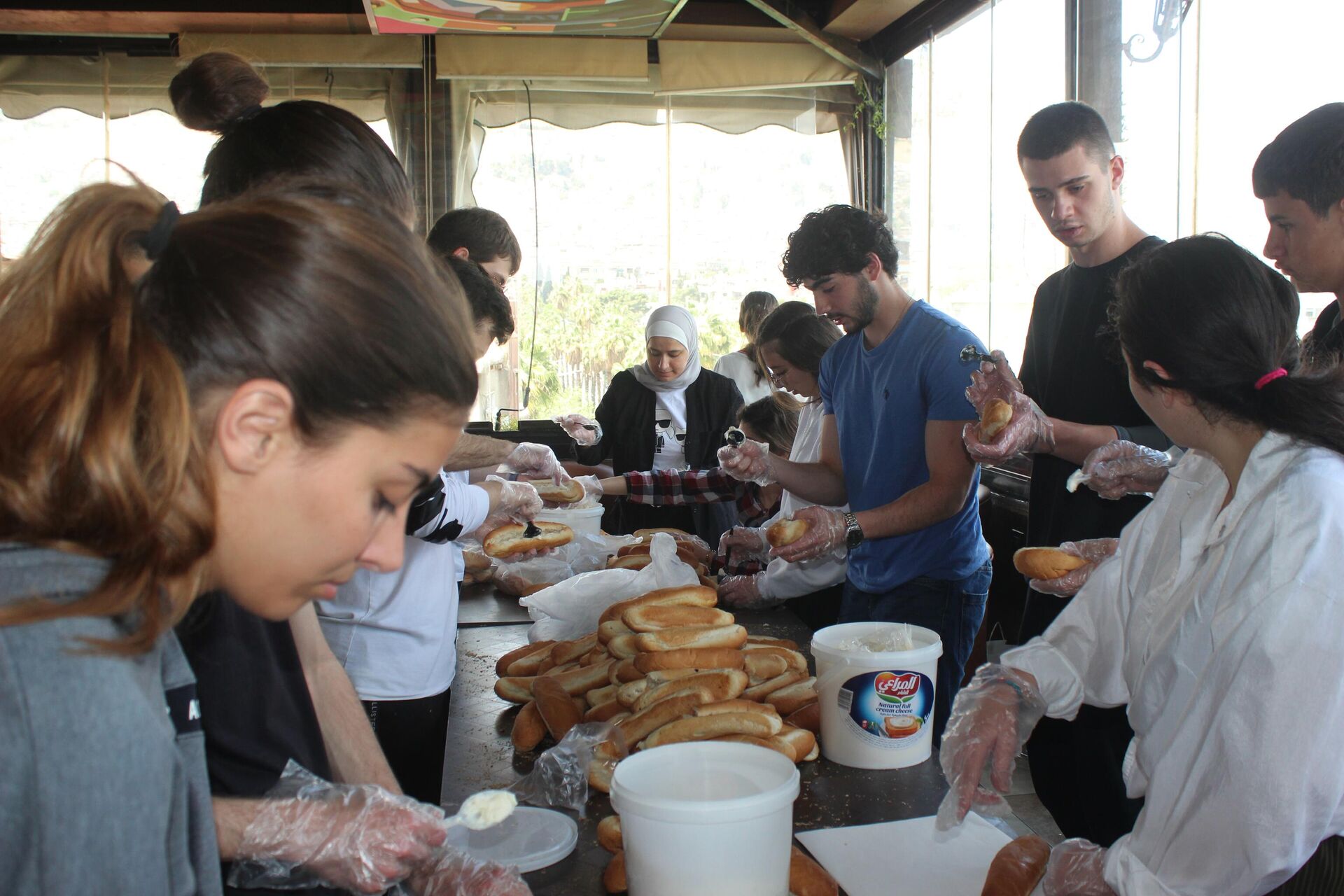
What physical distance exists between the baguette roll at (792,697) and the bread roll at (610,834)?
45 centimetres

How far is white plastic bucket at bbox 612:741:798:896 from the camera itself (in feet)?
3.47

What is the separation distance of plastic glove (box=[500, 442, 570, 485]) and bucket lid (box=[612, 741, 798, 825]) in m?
1.82

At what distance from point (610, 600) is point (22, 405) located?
175 cm

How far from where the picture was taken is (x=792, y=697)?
5.71 feet

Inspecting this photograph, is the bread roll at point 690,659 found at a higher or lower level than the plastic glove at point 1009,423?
lower

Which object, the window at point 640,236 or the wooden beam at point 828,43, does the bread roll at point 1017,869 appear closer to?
the window at point 640,236

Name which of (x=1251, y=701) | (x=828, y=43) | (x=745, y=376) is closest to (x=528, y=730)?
(x=1251, y=701)

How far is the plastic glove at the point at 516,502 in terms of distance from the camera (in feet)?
8.23

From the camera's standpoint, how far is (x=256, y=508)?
2.39 ft

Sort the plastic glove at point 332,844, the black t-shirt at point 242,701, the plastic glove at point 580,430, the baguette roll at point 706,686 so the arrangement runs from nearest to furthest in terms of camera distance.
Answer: the plastic glove at point 332,844 < the black t-shirt at point 242,701 < the baguette roll at point 706,686 < the plastic glove at point 580,430

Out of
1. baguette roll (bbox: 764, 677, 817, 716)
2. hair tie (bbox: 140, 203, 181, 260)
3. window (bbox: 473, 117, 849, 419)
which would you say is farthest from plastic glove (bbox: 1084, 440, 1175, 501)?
window (bbox: 473, 117, 849, 419)

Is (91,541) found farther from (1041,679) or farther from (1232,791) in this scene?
(1041,679)

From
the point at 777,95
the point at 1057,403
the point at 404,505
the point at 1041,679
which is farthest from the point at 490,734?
the point at 777,95

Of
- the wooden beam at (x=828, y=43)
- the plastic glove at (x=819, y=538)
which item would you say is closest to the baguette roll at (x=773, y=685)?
the plastic glove at (x=819, y=538)
